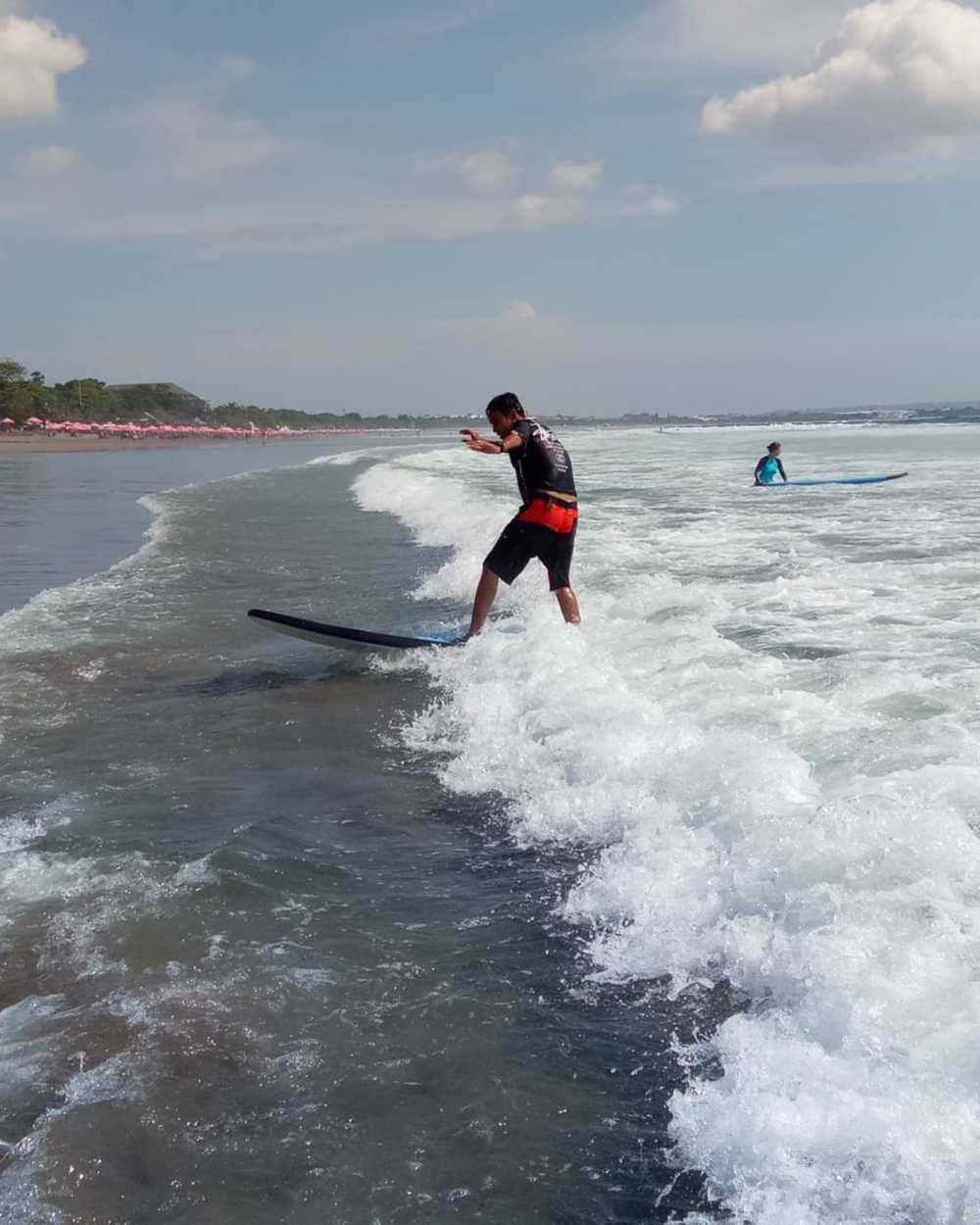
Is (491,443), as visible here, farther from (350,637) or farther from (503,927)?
(503,927)

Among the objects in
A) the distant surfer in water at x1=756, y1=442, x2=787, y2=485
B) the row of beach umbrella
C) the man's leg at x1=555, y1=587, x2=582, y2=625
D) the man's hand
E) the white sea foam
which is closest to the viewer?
the white sea foam

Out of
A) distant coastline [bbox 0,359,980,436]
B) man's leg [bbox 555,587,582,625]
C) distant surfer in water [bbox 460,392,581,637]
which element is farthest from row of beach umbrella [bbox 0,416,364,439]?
man's leg [bbox 555,587,582,625]

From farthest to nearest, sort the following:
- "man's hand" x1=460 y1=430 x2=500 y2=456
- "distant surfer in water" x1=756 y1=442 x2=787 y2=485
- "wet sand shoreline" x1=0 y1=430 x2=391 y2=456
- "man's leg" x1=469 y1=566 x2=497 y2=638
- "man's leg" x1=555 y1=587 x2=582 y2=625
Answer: "wet sand shoreline" x1=0 y1=430 x2=391 y2=456 < "distant surfer in water" x1=756 y1=442 x2=787 y2=485 < "man's leg" x1=555 y1=587 x2=582 y2=625 < "man's leg" x1=469 y1=566 x2=497 y2=638 < "man's hand" x1=460 y1=430 x2=500 y2=456

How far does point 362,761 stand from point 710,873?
262 centimetres

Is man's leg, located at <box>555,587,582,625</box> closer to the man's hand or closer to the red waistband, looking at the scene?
the red waistband

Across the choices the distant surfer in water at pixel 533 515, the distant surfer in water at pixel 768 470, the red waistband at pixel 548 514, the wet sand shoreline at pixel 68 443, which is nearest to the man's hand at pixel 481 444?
the distant surfer in water at pixel 533 515

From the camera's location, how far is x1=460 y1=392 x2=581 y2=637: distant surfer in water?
8891 millimetres

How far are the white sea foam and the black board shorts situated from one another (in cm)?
54

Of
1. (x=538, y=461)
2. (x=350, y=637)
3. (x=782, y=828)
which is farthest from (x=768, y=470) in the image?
(x=782, y=828)

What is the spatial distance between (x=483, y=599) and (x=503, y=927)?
482cm

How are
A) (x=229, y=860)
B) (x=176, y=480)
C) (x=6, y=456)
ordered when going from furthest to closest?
(x=6, y=456), (x=176, y=480), (x=229, y=860)

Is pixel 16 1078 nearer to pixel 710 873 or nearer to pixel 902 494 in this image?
pixel 710 873

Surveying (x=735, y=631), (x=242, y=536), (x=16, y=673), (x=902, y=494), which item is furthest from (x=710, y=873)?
(x=902, y=494)

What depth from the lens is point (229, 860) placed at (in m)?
4.76
